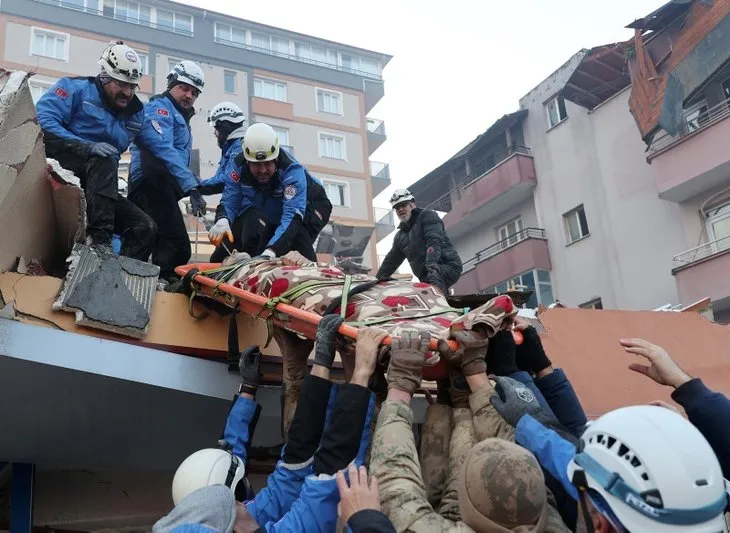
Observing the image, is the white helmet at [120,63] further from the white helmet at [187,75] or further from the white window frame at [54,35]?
the white window frame at [54,35]

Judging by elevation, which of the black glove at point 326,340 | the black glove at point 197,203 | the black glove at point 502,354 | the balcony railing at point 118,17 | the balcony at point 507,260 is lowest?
the black glove at point 502,354

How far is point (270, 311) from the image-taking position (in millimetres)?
3502

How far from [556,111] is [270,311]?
18312mm

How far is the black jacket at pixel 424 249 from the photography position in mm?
6273

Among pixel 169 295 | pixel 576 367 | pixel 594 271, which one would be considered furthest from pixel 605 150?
pixel 169 295

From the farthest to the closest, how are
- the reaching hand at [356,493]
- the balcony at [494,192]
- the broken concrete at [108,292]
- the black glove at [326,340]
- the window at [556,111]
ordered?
the balcony at [494,192], the window at [556,111], the broken concrete at [108,292], the black glove at [326,340], the reaching hand at [356,493]

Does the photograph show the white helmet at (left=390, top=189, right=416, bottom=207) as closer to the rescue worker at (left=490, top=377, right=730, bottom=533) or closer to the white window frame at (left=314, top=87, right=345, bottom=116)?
the rescue worker at (left=490, top=377, right=730, bottom=533)

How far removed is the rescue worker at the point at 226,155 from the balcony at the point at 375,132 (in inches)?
920

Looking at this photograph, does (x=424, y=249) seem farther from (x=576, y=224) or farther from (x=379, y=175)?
(x=379, y=175)

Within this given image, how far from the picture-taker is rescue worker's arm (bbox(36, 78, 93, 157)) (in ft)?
14.7

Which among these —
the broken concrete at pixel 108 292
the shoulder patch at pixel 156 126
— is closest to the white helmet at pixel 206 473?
→ the broken concrete at pixel 108 292

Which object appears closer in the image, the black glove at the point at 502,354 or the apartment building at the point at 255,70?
the black glove at the point at 502,354

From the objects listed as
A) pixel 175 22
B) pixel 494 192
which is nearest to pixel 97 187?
pixel 494 192

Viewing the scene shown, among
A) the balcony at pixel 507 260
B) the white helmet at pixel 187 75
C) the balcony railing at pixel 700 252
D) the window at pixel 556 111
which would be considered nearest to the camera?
the white helmet at pixel 187 75
